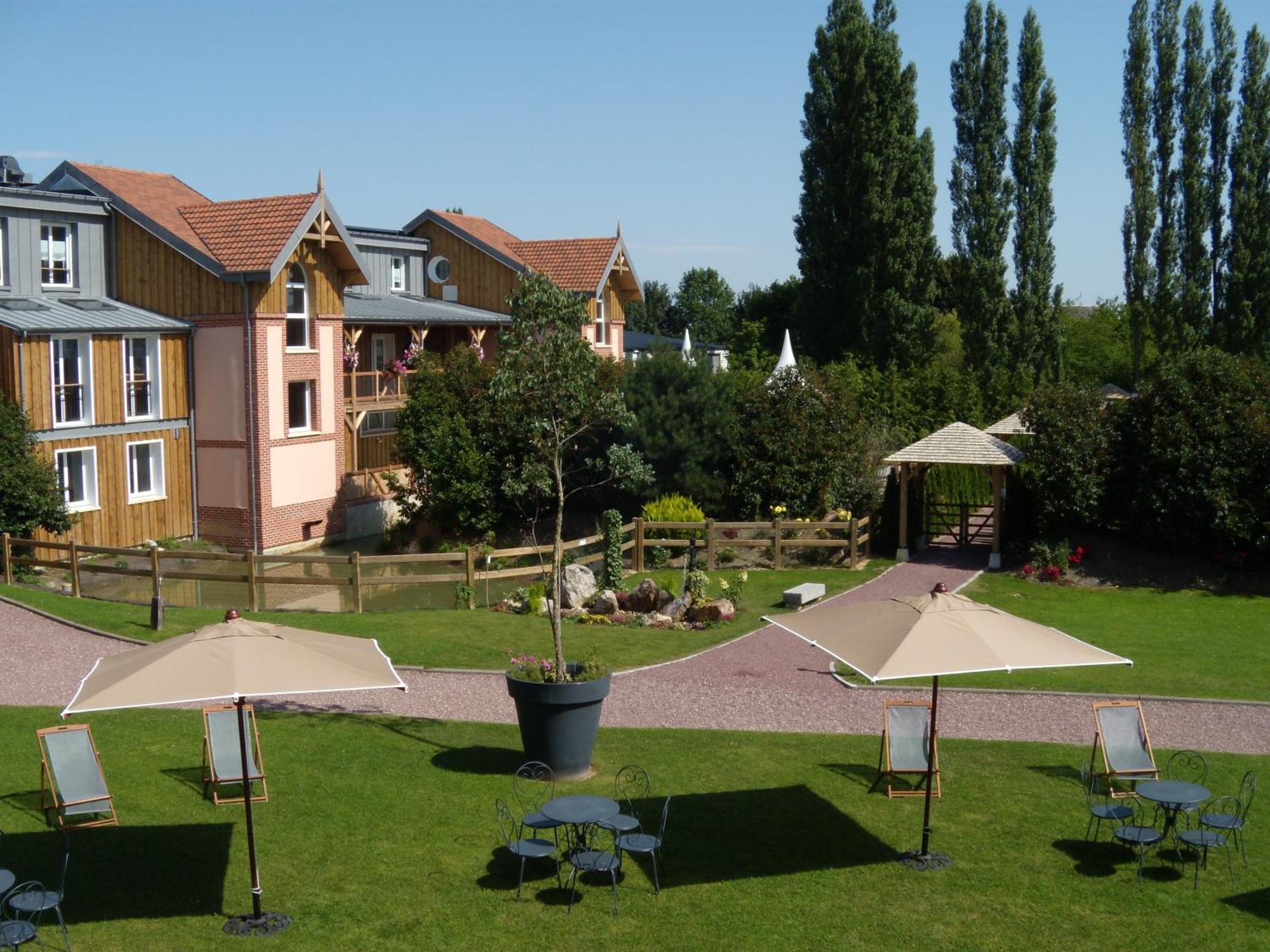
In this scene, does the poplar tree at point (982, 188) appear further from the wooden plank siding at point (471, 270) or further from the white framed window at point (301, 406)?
→ the white framed window at point (301, 406)

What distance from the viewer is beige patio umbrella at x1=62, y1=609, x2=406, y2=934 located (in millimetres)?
8266

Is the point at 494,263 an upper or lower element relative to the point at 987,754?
upper

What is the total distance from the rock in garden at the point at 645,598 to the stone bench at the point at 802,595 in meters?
2.34

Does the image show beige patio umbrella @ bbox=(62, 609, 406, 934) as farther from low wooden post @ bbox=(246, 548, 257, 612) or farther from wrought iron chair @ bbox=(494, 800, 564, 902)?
low wooden post @ bbox=(246, 548, 257, 612)

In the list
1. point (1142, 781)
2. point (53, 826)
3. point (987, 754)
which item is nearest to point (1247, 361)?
point (987, 754)

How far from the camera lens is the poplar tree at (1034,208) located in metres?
43.6

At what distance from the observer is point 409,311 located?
38562 millimetres

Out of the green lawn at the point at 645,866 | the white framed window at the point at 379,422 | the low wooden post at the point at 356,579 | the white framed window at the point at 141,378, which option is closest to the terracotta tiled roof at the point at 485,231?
the white framed window at the point at 379,422

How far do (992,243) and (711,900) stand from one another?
3842 centimetres

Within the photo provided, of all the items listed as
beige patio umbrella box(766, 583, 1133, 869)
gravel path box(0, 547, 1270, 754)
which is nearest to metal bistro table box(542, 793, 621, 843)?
beige patio umbrella box(766, 583, 1133, 869)

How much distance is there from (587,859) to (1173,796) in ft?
15.6

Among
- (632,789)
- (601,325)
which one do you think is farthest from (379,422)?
(632,789)

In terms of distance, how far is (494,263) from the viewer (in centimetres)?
4319

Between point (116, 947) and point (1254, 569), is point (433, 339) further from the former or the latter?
point (116, 947)
